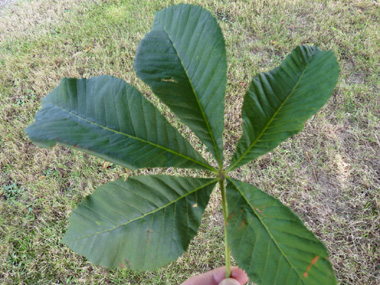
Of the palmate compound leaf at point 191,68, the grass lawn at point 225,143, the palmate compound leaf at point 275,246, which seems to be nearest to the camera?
the palmate compound leaf at point 275,246

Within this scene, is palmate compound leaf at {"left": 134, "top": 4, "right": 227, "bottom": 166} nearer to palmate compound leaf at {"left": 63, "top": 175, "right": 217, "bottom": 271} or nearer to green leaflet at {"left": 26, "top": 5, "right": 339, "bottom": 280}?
green leaflet at {"left": 26, "top": 5, "right": 339, "bottom": 280}

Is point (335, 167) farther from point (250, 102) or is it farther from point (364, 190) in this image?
point (250, 102)

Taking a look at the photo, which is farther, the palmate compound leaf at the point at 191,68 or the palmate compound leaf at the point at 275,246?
the palmate compound leaf at the point at 191,68

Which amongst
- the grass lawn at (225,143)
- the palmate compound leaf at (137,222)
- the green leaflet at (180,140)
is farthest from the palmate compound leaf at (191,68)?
the grass lawn at (225,143)

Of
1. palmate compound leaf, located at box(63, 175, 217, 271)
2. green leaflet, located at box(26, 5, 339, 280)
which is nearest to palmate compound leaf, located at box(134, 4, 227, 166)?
green leaflet, located at box(26, 5, 339, 280)

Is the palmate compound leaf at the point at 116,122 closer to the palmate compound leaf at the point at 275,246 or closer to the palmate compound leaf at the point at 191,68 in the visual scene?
the palmate compound leaf at the point at 191,68

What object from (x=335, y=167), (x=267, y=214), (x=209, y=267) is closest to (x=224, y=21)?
(x=335, y=167)
